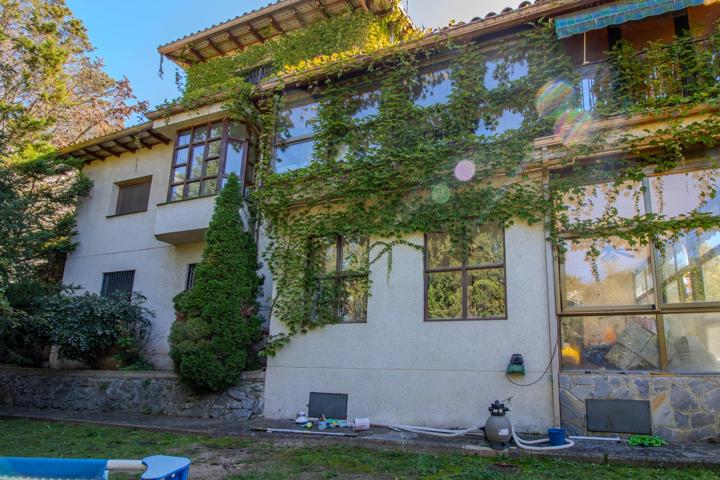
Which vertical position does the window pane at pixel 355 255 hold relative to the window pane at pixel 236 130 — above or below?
below

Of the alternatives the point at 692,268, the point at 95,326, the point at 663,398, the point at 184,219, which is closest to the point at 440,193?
the point at 692,268

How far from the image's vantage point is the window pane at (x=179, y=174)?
11.7 m

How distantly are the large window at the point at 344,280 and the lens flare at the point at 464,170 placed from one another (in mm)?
1994

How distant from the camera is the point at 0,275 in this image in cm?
1034

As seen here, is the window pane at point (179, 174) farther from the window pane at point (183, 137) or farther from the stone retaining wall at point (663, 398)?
the stone retaining wall at point (663, 398)

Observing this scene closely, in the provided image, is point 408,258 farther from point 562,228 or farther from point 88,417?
point 88,417

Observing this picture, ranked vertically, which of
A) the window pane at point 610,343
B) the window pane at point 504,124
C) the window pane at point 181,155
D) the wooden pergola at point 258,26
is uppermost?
the wooden pergola at point 258,26

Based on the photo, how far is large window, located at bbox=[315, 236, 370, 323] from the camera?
8344 millimetres

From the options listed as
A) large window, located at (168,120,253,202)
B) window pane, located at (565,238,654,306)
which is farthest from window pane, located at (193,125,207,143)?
window pane, located at (565,238,654,306)

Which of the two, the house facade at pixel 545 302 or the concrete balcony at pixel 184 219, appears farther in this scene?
the concrete balcony at pixel 184 219

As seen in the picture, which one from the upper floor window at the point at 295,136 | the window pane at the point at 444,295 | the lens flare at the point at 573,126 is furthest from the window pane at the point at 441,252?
the upper floor window at the point at 295,136

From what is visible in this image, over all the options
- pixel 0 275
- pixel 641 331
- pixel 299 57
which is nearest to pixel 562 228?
pixel 641 331

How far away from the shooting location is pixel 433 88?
875 cm

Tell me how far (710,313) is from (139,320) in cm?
1108
